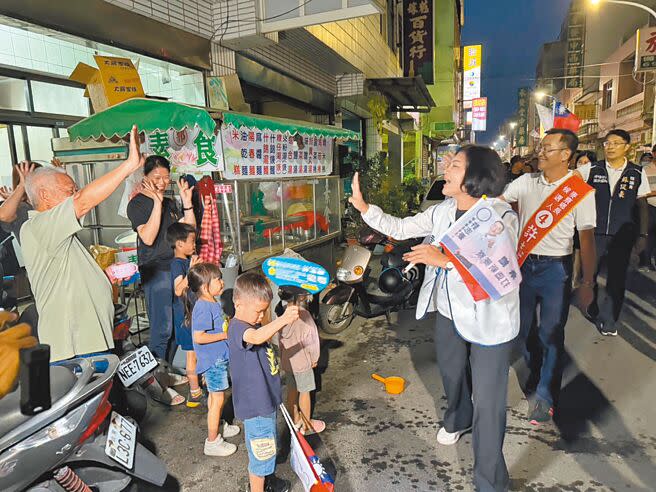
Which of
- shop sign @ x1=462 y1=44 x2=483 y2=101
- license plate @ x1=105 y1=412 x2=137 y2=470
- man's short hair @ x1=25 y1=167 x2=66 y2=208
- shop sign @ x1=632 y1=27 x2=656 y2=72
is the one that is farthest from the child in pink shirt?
shop sign @ x1=462 y1=44 x2=483 y2=101

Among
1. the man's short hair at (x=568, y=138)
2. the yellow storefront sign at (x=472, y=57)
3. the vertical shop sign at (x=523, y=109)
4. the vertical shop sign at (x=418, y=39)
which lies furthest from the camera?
the vertical shop sign at (x=523, y=109)

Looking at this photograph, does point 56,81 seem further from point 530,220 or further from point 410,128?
point 410,128

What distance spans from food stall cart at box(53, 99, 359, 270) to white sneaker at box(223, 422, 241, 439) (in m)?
2.16

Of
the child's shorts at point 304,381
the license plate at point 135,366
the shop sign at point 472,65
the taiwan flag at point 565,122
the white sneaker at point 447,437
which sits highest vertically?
the shop sign at point 472,65

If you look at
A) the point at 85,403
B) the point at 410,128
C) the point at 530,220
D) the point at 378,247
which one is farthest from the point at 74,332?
the point at 410,128

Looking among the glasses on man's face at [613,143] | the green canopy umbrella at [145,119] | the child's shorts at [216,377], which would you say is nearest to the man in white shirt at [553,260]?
the glasses on man's face at [613,143]

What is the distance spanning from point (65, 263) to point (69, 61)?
441 centimetres

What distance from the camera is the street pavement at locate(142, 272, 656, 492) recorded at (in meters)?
2.88

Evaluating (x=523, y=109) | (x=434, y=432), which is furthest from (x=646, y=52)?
(x=523, y=109)

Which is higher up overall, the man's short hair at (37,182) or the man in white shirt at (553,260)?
the man's short hair at (37,182)

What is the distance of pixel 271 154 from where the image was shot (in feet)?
19.3

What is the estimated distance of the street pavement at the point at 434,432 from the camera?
2.88m

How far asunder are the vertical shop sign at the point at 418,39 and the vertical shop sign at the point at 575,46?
16643mm

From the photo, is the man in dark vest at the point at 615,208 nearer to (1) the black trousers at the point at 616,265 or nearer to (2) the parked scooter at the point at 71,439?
(1) the black trousers at the point at 616,265
